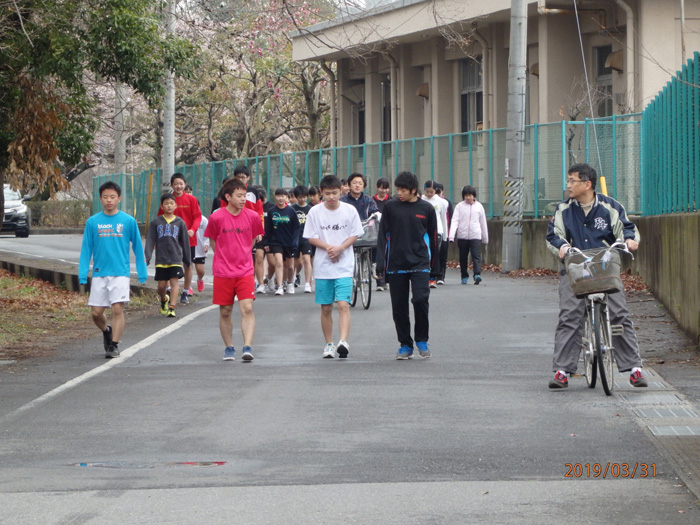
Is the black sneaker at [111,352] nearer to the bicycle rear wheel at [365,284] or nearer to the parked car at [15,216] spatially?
the bicycle rear wheel at [365,284]

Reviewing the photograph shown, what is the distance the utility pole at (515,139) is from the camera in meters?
23.6

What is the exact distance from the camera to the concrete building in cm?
2686

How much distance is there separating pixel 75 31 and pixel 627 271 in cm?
1005

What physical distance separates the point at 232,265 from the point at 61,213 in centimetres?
5031

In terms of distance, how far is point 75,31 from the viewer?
55.0ft

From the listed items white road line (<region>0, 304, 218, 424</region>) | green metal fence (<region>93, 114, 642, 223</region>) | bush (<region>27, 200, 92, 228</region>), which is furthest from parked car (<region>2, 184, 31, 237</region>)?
white road line (<region>0, 304, 218, 424</region>)

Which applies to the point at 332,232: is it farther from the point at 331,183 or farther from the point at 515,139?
the point at 515,139

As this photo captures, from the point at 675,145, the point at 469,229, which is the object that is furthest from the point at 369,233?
the point at 469,229

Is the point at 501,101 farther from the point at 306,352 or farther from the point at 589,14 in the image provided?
the point at 306,352

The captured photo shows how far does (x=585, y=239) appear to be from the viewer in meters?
9.76

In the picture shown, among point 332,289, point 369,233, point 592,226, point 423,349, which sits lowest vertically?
point 423,349

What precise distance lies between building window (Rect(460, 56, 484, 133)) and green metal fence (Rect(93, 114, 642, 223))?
268 centimetres

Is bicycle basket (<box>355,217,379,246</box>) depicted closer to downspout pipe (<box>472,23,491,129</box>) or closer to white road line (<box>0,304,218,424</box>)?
white road line (<box>0,304,218,424</box>)

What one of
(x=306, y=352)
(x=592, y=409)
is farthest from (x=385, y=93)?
(x=592, y=409)
